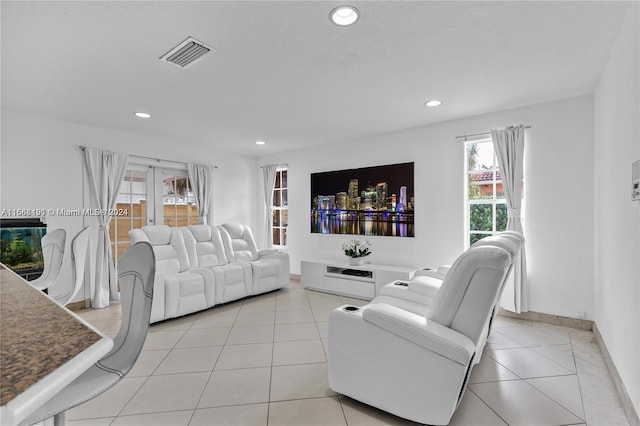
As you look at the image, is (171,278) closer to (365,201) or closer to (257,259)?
(257,259)

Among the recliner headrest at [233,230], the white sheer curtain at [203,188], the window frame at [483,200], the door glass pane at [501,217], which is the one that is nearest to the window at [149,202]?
the white sheer curtain at [203,188]

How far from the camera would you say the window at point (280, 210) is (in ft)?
21.1

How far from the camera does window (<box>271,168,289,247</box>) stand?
6430 millimetres

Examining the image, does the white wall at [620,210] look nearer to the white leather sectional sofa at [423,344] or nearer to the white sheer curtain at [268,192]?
the white leather sectional sofa at [423,344]

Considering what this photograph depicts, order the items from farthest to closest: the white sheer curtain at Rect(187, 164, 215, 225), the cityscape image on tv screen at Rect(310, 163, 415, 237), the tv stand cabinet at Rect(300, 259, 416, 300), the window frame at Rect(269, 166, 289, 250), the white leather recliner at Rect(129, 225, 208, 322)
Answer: the window frame at Rect(269, 166, 289, 250)
the white sheer curtain at Rect(187, 164, 215, 225)
the cityscape image on tv screen at Rect(310, 163, 415, 237)
the tv stand cabinet at Rect(300, 259, 416, 300)
the white leather recliner at Rect(129, 225, 208, 322)

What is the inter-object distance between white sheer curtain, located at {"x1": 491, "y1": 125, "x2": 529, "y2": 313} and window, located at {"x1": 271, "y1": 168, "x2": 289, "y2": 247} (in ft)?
12.5

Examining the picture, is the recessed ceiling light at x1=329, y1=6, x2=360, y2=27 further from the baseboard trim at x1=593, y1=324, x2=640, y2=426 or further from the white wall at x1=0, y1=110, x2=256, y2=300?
the white wall at x1=0, y1=110, x2=256, y2=300

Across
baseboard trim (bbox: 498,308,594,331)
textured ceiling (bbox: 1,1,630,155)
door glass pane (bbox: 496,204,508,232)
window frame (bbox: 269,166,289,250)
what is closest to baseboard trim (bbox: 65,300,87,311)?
textured ceiling (bbox: 1,1,630,155)

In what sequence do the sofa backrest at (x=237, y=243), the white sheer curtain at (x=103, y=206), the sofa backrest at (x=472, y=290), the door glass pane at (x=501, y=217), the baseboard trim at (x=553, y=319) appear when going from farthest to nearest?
1. the sofa backrest at (x=237, y=243)
2. the white sheer curtain at (x=103, y=206)
3. the door glass pane at (x=501, y=217)
4. the baseboard trim at (x=553, y=319)
5. the sofa backrest at (x=472, y=290)

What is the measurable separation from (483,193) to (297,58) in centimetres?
293

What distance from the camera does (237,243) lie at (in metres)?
5.29

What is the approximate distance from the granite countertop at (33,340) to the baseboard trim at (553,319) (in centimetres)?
429

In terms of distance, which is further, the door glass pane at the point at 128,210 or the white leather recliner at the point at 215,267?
the door glass pane at the point at 128,210

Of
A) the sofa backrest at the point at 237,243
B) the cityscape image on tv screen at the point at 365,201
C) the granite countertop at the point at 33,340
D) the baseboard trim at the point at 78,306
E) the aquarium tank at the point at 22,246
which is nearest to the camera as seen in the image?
the granite countertop at the point at 33,340
